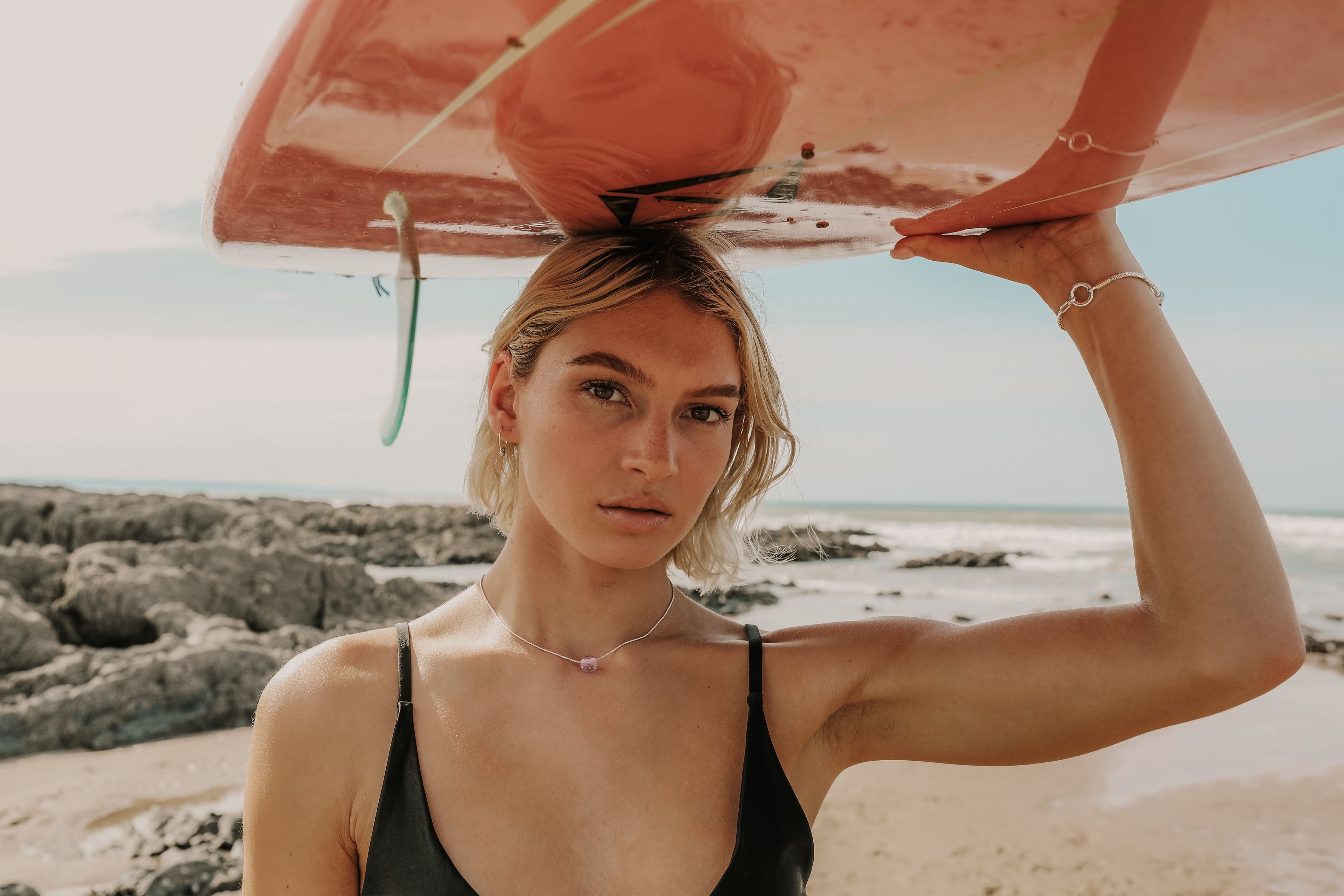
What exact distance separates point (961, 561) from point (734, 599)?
7.41 metres

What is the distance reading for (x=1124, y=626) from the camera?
4.65 feet

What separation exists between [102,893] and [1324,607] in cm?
1338

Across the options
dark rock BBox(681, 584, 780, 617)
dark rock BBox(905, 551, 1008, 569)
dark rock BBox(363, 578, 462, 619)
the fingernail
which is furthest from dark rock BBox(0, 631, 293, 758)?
dark rock BBox(905, 551, 1008, 569)

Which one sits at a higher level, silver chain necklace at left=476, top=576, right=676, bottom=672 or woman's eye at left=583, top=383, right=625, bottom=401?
woman's eye at left=583, top=383, right=625, bottom=401

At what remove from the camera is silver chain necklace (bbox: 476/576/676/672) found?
5.85ft

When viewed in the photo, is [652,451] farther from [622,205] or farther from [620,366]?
[622,205]

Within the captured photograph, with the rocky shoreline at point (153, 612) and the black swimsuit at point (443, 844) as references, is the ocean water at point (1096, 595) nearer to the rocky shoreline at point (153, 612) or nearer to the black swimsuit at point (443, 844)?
the black swimsuit at point (443, 844)

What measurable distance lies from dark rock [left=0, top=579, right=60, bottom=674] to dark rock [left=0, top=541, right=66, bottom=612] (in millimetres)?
640

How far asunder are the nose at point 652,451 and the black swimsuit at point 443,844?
1.64ft

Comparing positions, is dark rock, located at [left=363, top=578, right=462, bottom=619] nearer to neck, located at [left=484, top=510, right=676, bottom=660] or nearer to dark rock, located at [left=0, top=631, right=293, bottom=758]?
dark rock, located at [left=0, top=631, right=293, bottom=758]

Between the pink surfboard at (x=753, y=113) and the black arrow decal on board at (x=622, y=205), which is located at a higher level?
the pink surfboard at (x=753, y=113)

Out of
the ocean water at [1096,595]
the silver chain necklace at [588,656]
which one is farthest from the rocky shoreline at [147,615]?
the ocean water at [1096,595]

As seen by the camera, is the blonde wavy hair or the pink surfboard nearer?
the pink surfboard

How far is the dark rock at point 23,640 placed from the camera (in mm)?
5758
